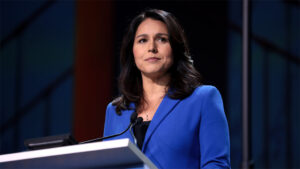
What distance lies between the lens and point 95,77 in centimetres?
382

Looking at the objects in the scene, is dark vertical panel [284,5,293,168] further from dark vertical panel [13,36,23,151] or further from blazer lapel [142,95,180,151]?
dark vertical panel [13,36,23,151]

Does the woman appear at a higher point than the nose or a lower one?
lower

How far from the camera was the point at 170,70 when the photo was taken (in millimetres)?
1854

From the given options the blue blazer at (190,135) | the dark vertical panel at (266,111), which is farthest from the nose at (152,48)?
the dark vertical panel at (266,111)

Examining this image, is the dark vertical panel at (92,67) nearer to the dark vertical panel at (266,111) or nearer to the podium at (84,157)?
the dark vertical panel at (266,111)

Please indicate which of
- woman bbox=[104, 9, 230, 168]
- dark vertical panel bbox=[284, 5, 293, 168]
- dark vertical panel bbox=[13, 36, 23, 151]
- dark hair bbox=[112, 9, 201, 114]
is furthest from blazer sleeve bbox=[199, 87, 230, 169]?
dark vertical panel bbox=[13, 36, 23, 151]

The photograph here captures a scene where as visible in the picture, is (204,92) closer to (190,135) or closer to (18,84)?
(190,135)

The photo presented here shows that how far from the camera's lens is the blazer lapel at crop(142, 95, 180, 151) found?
61.6 inches

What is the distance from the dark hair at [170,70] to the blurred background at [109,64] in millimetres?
1180

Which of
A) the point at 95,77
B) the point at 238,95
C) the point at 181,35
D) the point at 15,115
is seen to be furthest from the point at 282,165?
the point at 15,115

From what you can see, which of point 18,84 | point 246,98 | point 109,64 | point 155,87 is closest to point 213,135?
point 155,87

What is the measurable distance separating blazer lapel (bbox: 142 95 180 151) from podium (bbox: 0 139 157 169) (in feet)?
1.22

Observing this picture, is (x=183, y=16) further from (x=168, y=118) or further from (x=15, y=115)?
(x=168, y=118)

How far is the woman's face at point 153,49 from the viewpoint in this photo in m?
1.77
